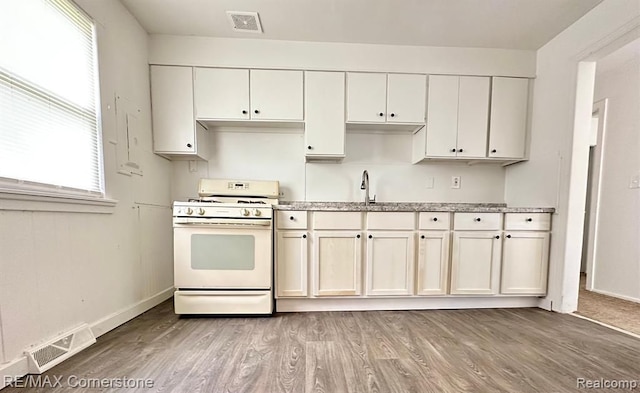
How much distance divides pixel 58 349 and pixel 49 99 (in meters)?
1.35

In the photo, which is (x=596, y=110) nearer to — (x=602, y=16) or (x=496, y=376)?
(x=602, y=16)

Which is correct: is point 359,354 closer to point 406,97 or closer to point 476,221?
point 476,221

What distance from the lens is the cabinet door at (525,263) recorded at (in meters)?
2.14

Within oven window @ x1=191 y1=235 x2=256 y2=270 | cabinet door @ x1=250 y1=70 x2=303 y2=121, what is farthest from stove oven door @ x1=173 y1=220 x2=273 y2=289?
cabinet door @ x1=250 y1=70 x2=303 y2=121

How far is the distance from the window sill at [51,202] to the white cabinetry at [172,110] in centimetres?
74

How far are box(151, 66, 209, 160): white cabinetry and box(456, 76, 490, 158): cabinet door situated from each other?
2.48 meters

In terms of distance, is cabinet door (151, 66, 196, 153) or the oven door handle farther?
cabinet door (151, 66, 196, 153)

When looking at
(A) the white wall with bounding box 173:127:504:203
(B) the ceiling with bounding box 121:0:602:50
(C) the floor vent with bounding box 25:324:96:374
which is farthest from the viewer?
(A) the white wall with bounding box 173:127:504:203

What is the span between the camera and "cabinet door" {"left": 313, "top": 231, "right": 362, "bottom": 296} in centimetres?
206

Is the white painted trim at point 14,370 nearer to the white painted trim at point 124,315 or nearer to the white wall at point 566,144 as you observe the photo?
the white painted trim at point 124,315

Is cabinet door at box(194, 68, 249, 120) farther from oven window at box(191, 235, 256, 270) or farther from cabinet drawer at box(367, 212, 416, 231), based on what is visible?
cabinet drawer at box(367, 212, 416, 231)

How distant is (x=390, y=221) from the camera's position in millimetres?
2102

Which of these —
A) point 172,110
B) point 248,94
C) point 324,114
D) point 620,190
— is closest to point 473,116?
point 324,114

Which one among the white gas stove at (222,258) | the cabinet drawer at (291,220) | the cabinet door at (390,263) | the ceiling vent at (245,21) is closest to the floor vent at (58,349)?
the white gas stove at (222,258)
